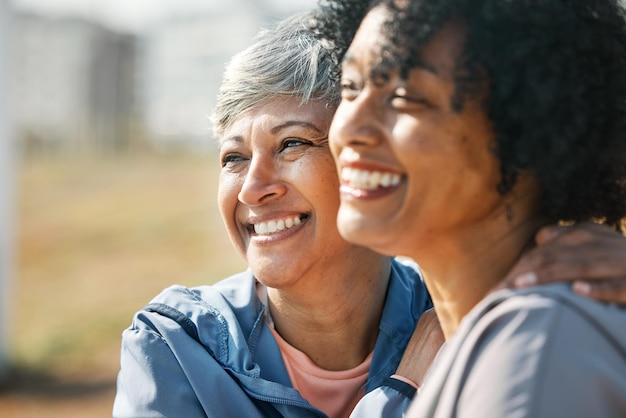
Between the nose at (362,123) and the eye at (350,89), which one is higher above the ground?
the eye at (350,89)

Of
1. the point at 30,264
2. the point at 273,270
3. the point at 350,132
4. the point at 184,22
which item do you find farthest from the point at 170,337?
the point at 184,22

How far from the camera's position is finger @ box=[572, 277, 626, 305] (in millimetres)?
1669

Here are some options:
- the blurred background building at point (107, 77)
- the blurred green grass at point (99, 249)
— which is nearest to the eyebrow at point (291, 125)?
the blurred green grass at point (99, 249)

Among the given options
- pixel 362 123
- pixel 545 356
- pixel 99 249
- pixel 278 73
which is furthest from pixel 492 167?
pixel 99 249

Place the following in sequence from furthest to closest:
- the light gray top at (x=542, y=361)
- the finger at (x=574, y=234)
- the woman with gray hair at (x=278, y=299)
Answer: the woman with gray hair at (x=278, y=299) → the finger at (x=574, y=234) → the light gray top at (x=542, y=361)

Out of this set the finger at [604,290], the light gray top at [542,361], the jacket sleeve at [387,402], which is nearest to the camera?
the light gray top at [542,361]

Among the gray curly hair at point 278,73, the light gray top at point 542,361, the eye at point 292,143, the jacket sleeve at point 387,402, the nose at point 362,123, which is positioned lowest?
the jacket sleeve at point 387,402

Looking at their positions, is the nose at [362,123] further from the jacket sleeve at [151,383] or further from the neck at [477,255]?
the jacket sleeve at [151,383]

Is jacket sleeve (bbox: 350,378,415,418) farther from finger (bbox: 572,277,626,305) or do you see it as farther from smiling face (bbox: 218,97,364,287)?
finger (bbox: 572,277,626,305)

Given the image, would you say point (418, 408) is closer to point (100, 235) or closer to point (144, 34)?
point (100, 235)

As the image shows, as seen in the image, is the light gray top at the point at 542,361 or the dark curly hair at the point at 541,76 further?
the dark curly hair at the point at 541,76

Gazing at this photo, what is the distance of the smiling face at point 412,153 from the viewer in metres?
1.79

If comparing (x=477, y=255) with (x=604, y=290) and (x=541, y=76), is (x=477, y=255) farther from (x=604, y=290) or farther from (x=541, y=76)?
(x=541, y=76)

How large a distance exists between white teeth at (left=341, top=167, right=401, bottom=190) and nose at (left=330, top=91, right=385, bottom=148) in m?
0.07
